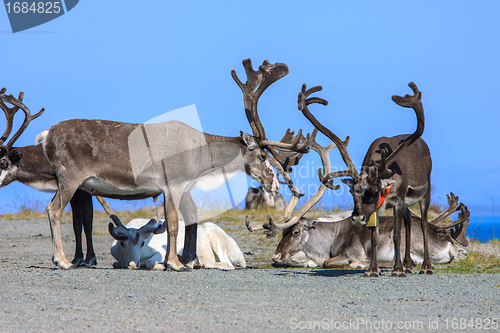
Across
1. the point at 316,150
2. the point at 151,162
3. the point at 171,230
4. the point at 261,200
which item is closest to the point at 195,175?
the point at 151,162

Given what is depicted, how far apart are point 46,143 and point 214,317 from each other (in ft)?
19.3

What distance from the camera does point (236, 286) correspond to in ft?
26.8

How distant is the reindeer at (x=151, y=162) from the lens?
10188 millimetres

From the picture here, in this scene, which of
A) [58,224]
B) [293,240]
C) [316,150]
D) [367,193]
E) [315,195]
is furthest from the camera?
[293,240]

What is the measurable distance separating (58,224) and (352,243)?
6.29 metres

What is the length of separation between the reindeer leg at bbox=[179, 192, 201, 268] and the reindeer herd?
0.07ft

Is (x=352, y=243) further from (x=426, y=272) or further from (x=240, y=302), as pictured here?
(x=240, y=302)

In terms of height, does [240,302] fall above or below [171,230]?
below

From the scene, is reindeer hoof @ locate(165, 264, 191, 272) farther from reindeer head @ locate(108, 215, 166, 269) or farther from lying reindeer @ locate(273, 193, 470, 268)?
lying reindeer @ locate(273, 193, 470, 268)

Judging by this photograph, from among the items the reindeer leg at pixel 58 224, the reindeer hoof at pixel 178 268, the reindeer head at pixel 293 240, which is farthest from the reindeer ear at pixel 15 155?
the reindeer head at pixel 293 240

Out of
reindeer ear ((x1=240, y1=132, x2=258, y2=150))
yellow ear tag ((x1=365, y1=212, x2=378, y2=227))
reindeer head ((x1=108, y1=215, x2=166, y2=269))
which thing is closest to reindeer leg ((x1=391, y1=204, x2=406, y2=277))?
yellow ear tag ((x1=365, y1=212, x2=378, y2=227))

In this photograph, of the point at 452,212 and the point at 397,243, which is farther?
the point at 452,212

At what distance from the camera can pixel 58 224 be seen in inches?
393

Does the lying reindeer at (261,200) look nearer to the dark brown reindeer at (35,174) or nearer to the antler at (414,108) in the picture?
the dark brown reindeer at (35,174)
